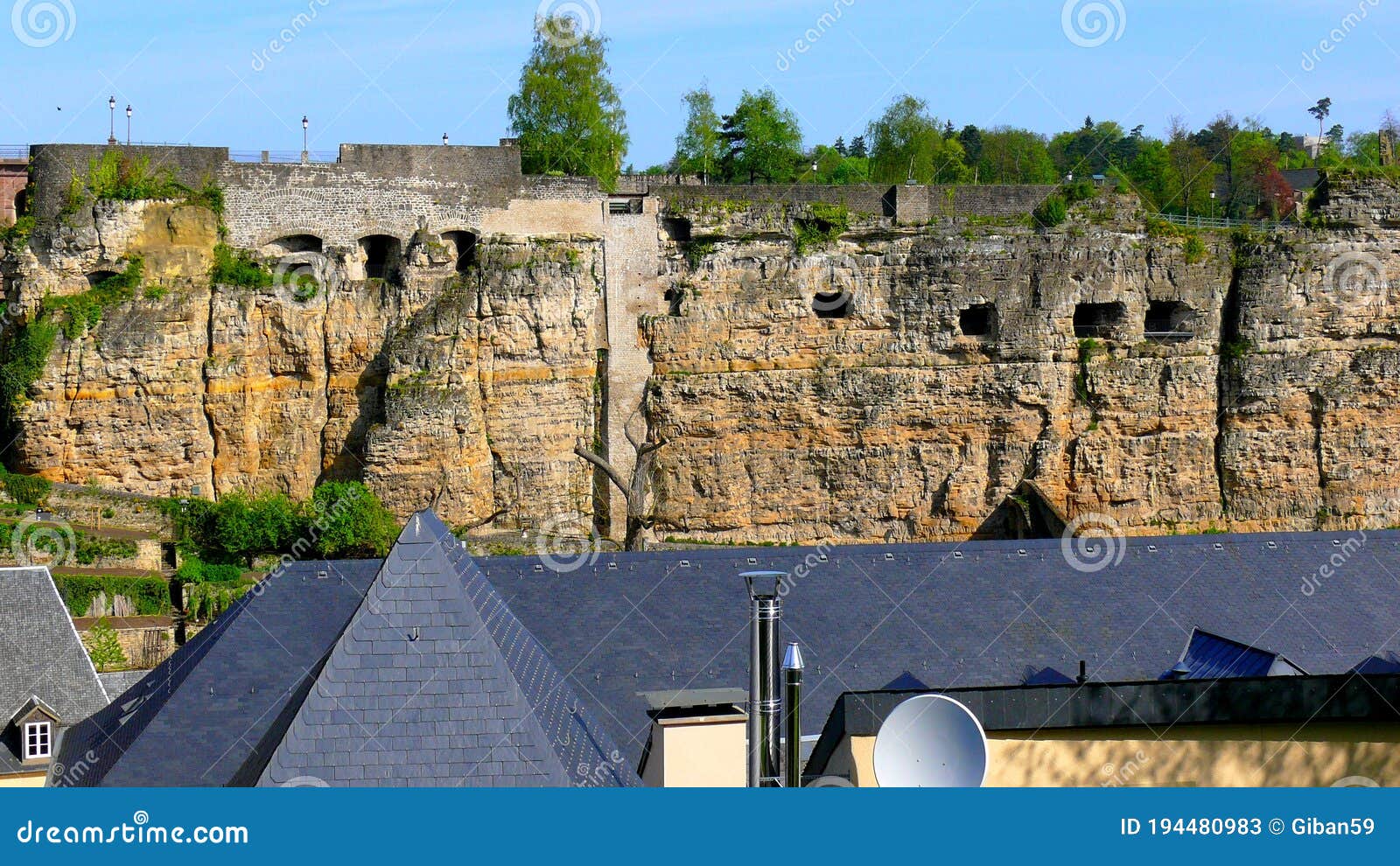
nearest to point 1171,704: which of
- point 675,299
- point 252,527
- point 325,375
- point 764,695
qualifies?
point 764,695

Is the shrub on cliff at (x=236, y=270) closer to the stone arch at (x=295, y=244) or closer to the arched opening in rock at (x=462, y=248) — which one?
the stone arch at (x=295, y=244)

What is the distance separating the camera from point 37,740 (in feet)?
63.5

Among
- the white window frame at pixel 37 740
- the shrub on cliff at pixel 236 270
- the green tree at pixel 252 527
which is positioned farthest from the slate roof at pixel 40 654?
the shrub on cliff at pixel 236 270

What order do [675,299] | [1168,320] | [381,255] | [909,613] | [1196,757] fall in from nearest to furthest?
[1196,757] → [909,613] → [381,255] → [675,299] → [1168,320]

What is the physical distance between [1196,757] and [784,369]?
70.0ft

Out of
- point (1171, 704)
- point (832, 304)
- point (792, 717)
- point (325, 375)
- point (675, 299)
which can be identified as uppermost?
point (675, 299)

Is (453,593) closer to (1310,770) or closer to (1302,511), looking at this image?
(1310,770)

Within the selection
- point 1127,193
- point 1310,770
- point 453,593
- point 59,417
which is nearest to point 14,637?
point 59,417

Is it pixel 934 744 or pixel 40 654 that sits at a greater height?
pixel 934 744

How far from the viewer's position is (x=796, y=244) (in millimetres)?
31594

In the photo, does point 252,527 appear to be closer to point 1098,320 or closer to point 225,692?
point 1098,320

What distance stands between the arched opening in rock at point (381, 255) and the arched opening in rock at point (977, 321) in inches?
354

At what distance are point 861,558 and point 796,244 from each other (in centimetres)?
1634

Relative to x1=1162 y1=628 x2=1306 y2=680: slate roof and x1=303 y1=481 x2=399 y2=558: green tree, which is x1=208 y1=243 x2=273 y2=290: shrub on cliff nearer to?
x1=303 y1=481 x2=399 y2=558: green tree
